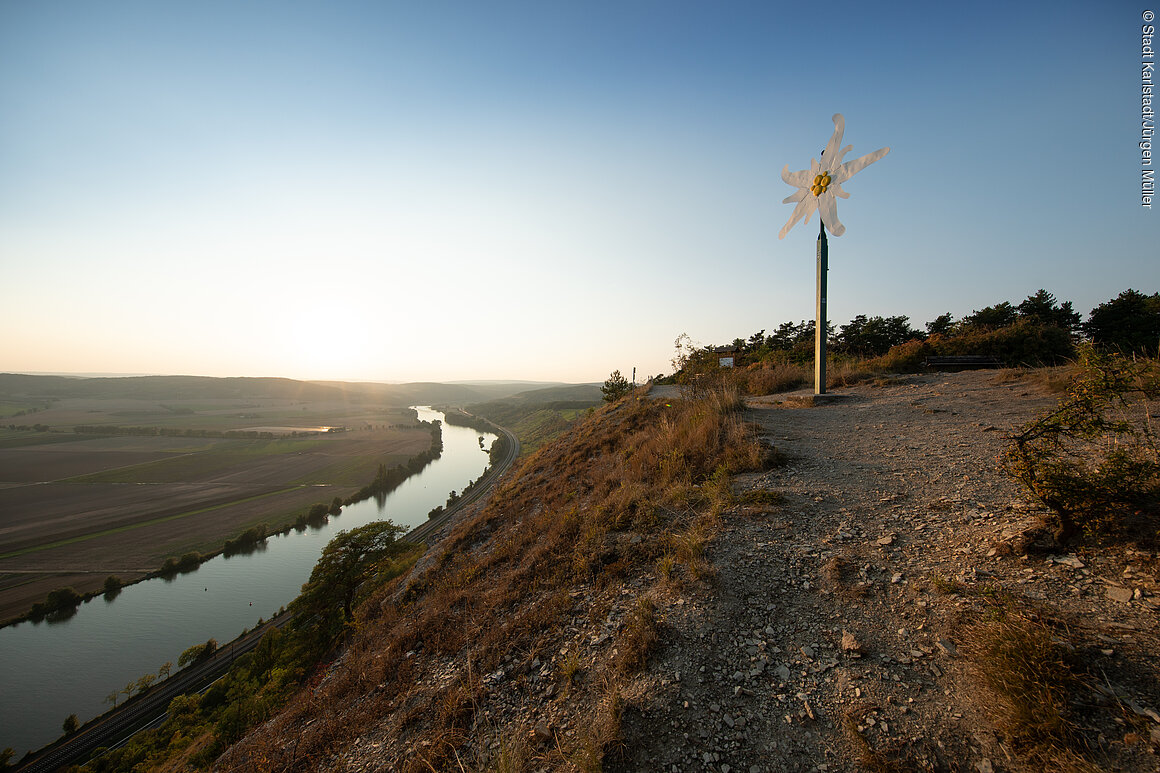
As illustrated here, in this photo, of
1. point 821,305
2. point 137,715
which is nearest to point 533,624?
point 821,305

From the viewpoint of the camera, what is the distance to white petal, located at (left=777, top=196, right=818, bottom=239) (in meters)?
13.0

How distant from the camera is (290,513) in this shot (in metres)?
51.9

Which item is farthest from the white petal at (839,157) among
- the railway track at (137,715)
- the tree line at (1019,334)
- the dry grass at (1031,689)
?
the railway track at (137,715)

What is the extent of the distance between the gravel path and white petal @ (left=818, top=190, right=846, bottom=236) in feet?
28.4

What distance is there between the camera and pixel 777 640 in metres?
3.75

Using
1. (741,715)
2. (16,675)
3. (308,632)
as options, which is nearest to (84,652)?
(16,675)

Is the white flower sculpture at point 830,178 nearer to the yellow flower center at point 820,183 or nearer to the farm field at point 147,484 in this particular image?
the yellow flower center at point 820,183

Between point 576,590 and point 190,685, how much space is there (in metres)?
33.6

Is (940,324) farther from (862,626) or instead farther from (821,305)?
(862,626)

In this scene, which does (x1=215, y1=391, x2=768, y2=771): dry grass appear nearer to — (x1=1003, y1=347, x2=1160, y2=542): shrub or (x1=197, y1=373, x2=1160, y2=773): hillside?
(x1=197, y1=373, x2=1160, y2=773): hillside

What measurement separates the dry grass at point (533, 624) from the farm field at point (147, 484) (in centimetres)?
5242

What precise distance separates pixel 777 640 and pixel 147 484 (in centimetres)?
9710

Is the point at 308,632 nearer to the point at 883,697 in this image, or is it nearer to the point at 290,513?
the point at 883,697

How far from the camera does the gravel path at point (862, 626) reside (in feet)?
9.14
